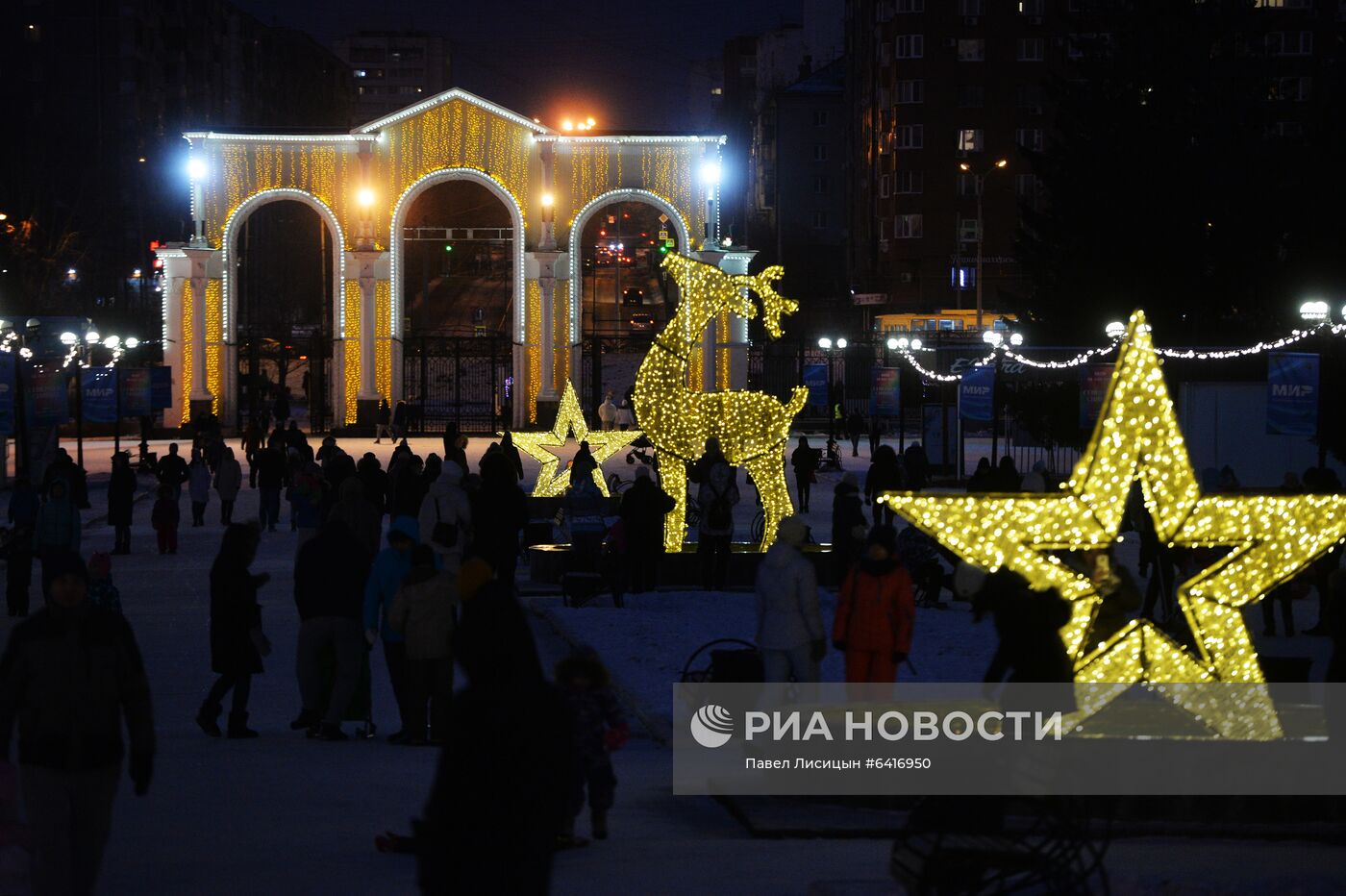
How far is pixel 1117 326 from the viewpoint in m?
28.2

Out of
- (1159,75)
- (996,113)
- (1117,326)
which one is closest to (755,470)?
(1117,326)

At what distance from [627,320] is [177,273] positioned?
73.7 feet

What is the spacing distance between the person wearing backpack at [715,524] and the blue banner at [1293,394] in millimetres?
6046

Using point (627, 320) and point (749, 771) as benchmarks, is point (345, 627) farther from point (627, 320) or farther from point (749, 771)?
point (627, 320)

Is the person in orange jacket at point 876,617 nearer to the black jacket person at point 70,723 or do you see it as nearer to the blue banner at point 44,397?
the black jacket person at point 70,723

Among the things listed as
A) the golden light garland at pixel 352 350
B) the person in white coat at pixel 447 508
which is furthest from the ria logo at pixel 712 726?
the golden light garland at pixel 352 350

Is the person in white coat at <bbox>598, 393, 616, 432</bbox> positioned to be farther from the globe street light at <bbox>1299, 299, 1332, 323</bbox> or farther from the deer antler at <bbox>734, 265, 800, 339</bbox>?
the deer antler at <bbox>734, 265, 800, 339</bbox>

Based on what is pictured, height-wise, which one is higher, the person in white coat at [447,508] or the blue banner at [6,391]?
the blue banner at [6,391]

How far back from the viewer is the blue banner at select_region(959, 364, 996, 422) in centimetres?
3016

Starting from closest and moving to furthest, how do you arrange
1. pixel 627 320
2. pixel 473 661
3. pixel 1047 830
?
pixel 473 661 → pixel 1047 830 → pixel 627 320

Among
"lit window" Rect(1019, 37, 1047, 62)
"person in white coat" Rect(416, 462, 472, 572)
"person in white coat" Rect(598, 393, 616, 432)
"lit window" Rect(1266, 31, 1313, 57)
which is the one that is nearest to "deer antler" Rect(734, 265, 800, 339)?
"person in white coat" Rect(416, 462, 472, 572)

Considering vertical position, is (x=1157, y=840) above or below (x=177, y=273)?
below

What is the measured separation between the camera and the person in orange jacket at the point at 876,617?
37.7ft

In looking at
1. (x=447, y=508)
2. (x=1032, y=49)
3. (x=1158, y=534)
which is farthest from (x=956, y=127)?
(x=1158, y=534)
